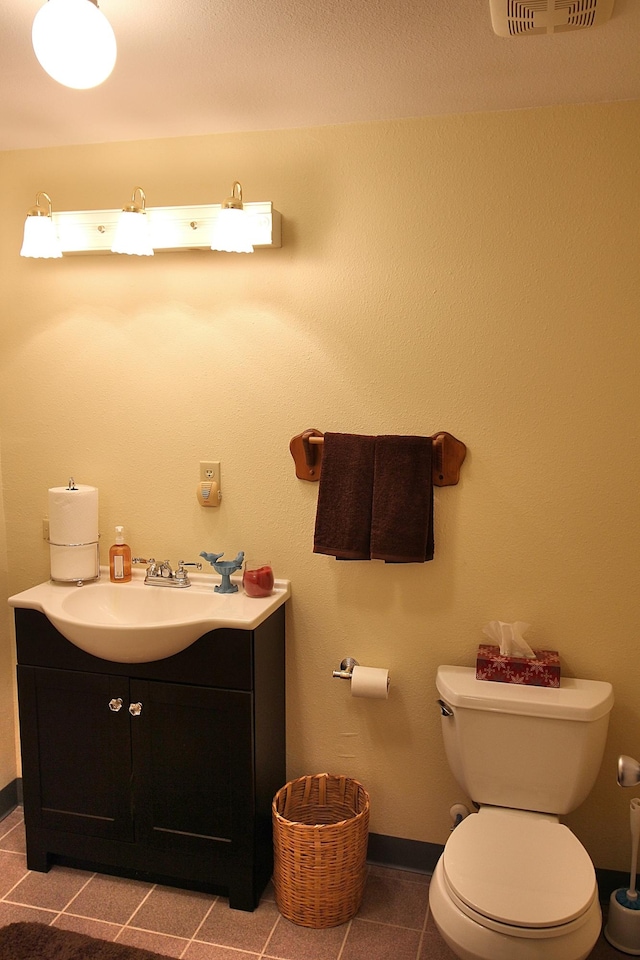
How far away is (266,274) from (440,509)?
3.01ft

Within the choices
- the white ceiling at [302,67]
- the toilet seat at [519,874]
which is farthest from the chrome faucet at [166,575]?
the white ceiling at [302,67]

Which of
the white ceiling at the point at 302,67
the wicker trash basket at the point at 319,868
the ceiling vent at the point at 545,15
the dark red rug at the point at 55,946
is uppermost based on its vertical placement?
the white ceiling at the point at 302,67

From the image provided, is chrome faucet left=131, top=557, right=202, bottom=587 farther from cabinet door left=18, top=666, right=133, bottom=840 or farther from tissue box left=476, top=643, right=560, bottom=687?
tissue box left=476, top=643, right=560, bottom=687

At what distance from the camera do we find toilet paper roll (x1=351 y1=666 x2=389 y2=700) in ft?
7.44

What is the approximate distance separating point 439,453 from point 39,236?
55.1 inches

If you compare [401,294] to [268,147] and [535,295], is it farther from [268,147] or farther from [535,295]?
[268,147]

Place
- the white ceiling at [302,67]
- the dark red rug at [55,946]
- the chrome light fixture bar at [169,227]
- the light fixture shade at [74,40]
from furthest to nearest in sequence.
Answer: the chrome light fixture bar at [169,227]
the dark red rug at [55,946]
the white ceiling at [302,67]
the light fixture shade at [74,40]

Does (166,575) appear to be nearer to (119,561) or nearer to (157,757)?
(119,561)

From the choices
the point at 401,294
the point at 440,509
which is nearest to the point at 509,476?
the point at 440,509

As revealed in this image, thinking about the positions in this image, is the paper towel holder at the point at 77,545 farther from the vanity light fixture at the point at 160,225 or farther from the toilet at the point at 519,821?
the toilet at the point at 519,821

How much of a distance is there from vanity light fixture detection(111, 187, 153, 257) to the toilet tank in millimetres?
1569

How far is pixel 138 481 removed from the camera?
8.36 ft

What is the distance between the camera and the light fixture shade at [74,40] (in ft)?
4.52

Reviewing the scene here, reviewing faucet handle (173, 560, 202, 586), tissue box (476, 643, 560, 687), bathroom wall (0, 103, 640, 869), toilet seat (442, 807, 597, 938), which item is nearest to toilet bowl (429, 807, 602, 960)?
toilet seat (442, 807, 597, 938)
